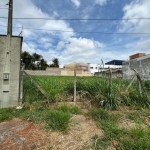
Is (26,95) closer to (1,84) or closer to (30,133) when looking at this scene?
(1,84)

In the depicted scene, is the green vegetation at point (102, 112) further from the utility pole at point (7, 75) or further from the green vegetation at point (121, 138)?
the utility pole at point (7, 75)

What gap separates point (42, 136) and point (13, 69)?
2.61m

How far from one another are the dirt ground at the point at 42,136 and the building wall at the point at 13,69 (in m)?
1.19

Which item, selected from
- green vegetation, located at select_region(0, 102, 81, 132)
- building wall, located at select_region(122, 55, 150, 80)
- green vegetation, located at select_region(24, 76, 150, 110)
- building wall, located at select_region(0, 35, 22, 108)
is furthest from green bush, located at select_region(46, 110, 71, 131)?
building wall, located at select_region(122, 55, 150, 80)

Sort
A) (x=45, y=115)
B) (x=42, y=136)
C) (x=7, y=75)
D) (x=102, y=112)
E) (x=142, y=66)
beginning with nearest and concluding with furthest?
1. (x=42, y=136)
2. (x=45, y=115)
3. (x=102, y=112)
4. (x=7, y=75)
5. (x=142, y=66)

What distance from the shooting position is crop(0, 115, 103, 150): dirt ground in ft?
7.39

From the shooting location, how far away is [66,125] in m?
2.78

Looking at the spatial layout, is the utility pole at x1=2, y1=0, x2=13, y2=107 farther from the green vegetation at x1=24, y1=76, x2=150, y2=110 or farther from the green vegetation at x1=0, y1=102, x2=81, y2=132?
the green vegetation at x1=24, y1=76, x2=150, y2=110

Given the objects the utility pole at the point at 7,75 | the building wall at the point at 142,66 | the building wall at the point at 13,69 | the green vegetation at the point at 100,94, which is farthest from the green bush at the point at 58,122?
the building wall at the point at 142,66

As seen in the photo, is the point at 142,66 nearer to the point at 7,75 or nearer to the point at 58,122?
the point at 7,75

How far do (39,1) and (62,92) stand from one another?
17.6ft

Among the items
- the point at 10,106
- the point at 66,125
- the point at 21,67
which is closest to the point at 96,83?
the point at 66,125

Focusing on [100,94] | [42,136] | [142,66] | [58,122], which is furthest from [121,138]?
[142,66]

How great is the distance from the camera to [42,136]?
2.52 metres
